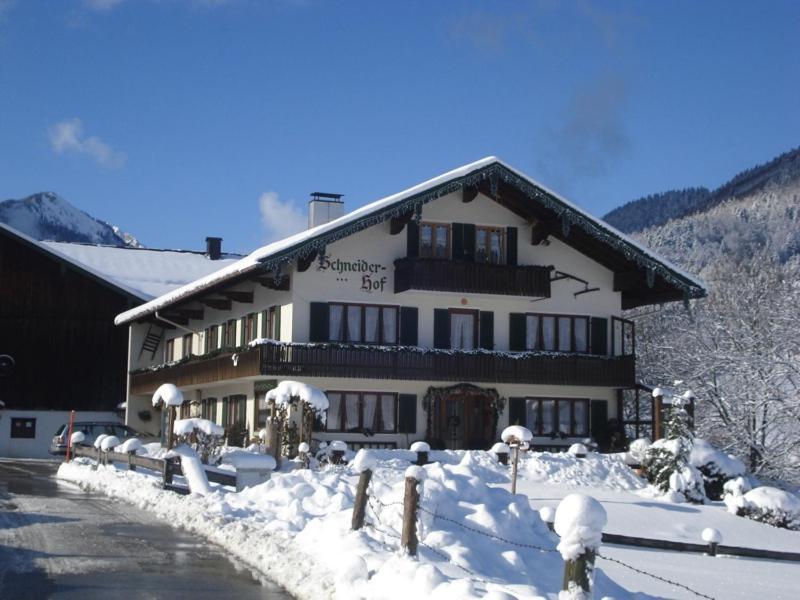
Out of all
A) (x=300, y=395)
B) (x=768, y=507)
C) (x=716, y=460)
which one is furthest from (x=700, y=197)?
(x=300, y=395)

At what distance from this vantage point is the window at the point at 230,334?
40.9 metres

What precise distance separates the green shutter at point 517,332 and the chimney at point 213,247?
27245 millimetres

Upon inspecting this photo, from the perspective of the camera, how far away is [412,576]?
10.9 meters

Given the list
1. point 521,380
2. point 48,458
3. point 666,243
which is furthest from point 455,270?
point 666,243

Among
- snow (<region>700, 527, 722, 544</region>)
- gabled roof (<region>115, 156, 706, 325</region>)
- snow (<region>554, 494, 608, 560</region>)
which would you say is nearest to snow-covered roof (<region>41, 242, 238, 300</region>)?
gabled roof (<region>115, 156, 706, 325</region>)

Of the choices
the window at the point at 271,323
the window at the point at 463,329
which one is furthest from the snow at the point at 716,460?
the window at the point at 271,323

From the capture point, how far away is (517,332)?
37.5 metres

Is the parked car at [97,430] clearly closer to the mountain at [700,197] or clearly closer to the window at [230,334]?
the window at [230,334]

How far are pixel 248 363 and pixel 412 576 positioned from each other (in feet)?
80.1

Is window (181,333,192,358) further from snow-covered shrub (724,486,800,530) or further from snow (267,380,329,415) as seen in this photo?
snow-covered shrub (724,486,800,530)

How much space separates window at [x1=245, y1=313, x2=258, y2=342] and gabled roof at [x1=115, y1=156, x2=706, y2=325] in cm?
203

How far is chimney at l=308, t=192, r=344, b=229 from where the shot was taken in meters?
41.3

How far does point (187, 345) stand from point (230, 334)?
6.67 m

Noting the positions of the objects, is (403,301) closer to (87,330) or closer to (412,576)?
(87,330)
